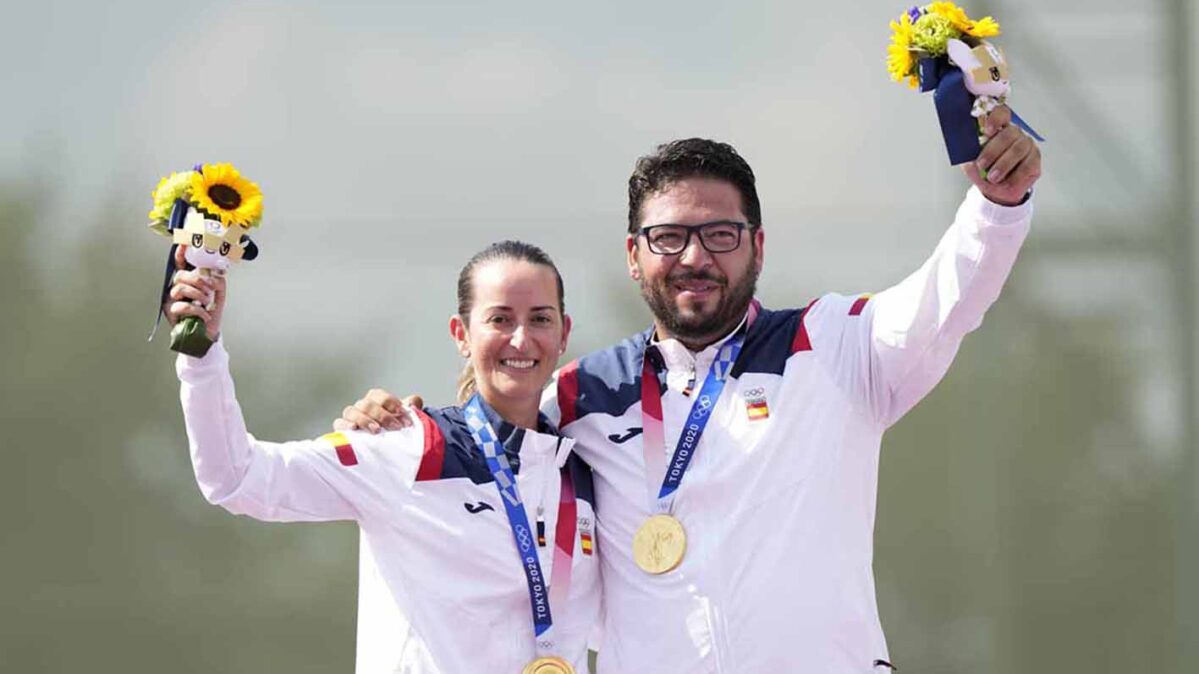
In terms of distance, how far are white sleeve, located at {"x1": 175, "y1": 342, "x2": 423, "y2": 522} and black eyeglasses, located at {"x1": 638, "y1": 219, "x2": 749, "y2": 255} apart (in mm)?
621

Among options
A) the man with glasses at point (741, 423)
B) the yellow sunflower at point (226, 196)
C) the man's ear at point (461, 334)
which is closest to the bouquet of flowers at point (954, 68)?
the man with glasses at point (741, 423)

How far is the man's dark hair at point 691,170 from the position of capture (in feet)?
11.0

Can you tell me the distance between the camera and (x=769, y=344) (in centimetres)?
329

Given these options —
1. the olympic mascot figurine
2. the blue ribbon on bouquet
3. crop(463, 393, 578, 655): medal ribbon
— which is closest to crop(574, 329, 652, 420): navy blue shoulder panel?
crop(463, 393, 578, 655): medal ribbon

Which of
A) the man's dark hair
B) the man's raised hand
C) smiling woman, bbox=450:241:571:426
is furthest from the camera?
the man's dark hair

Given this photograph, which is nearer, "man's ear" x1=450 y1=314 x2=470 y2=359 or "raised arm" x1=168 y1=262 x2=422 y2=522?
"raised arm" x1=168 y1=262 x2=422 y2=522

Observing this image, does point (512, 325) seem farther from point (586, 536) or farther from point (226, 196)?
point (226, 196)

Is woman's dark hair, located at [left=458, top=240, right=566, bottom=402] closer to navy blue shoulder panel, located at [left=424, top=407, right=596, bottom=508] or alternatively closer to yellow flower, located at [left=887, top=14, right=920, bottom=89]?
navy blue shoulder panel, located at [left=424, top=407, right=596, bottom=508]

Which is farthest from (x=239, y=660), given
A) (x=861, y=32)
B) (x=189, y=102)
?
(x=861, y=32)

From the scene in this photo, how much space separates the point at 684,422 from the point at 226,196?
986 millimetres

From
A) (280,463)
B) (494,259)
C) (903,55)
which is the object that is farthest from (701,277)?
(280,463)

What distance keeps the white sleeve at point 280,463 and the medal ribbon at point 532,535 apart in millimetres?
133

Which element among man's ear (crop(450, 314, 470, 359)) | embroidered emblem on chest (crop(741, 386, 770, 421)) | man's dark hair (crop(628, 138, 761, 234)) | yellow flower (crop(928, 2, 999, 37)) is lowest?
embroidered emblem on chest (crop(741, 386, 770, 421))

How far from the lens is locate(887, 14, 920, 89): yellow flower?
9.34ft
